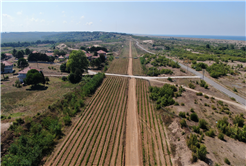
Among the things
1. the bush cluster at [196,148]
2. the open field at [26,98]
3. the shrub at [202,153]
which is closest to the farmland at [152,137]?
the bush cluster at [196,148]

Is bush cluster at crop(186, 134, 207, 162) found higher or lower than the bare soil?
higher

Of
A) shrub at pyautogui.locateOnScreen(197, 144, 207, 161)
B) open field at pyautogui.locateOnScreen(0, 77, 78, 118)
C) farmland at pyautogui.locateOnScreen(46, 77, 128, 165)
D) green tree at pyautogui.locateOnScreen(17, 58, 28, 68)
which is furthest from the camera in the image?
green tree at pyautogui.locateOnScreen(17, 58, 28, 68)

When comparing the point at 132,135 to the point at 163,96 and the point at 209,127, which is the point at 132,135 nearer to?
the point at 209,127

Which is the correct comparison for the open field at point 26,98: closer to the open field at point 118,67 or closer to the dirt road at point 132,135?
the dirt road at point 132,135

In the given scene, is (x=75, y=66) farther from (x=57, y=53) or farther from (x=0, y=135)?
(x=57, y=53)

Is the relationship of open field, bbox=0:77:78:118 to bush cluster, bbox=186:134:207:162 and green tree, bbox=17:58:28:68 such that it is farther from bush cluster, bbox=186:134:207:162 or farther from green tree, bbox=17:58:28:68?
bush cluster, bbox=186:134:207:162

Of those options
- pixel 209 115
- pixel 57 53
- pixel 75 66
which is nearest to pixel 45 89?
pixel 75 66

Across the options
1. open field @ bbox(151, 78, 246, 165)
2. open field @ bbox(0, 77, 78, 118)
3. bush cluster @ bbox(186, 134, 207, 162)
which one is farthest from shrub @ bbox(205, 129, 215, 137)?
open field @ bbox(0, 77, 78, 118)
